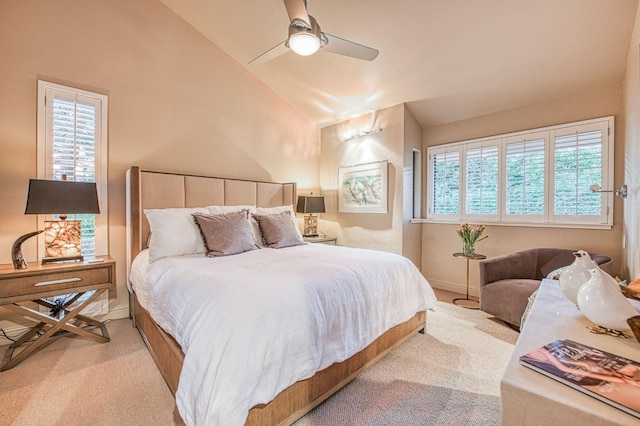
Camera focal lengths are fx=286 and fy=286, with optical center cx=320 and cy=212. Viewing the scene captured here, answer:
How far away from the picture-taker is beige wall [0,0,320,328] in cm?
259

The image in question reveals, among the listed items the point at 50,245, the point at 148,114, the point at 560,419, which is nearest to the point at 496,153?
the point at 560,419

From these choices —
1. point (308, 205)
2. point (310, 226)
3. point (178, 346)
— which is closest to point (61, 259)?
point (178, 346)

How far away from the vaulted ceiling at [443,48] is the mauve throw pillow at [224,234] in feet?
7.25

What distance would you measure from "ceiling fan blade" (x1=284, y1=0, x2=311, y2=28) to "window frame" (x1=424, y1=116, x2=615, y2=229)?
3011mm

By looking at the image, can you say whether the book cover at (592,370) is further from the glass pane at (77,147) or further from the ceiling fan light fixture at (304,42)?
the glass pane at (77,147)

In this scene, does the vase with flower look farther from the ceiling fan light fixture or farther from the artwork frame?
the ceiling fan light fixture

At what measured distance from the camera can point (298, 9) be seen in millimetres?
1931

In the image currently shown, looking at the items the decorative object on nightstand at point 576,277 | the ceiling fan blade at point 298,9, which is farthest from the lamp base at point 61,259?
the decorative object on nightstand at point 576,277

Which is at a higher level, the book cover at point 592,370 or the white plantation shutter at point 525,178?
the white plantation shutter at point 525,178

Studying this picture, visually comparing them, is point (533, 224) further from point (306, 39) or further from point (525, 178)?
point (306, 39)

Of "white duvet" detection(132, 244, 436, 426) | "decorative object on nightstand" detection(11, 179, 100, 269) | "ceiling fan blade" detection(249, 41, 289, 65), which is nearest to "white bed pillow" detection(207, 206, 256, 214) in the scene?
"white duvet" detection(132, 244, 436, 426)

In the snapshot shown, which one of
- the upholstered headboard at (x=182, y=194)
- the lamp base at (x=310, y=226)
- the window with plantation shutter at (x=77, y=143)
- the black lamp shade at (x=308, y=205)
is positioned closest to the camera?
the window with plantation shutter at (x=77, y=143)

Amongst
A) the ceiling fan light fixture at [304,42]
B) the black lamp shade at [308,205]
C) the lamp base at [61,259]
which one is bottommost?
the lamp base at [61,259]

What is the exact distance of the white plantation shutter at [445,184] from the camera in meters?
4.17
